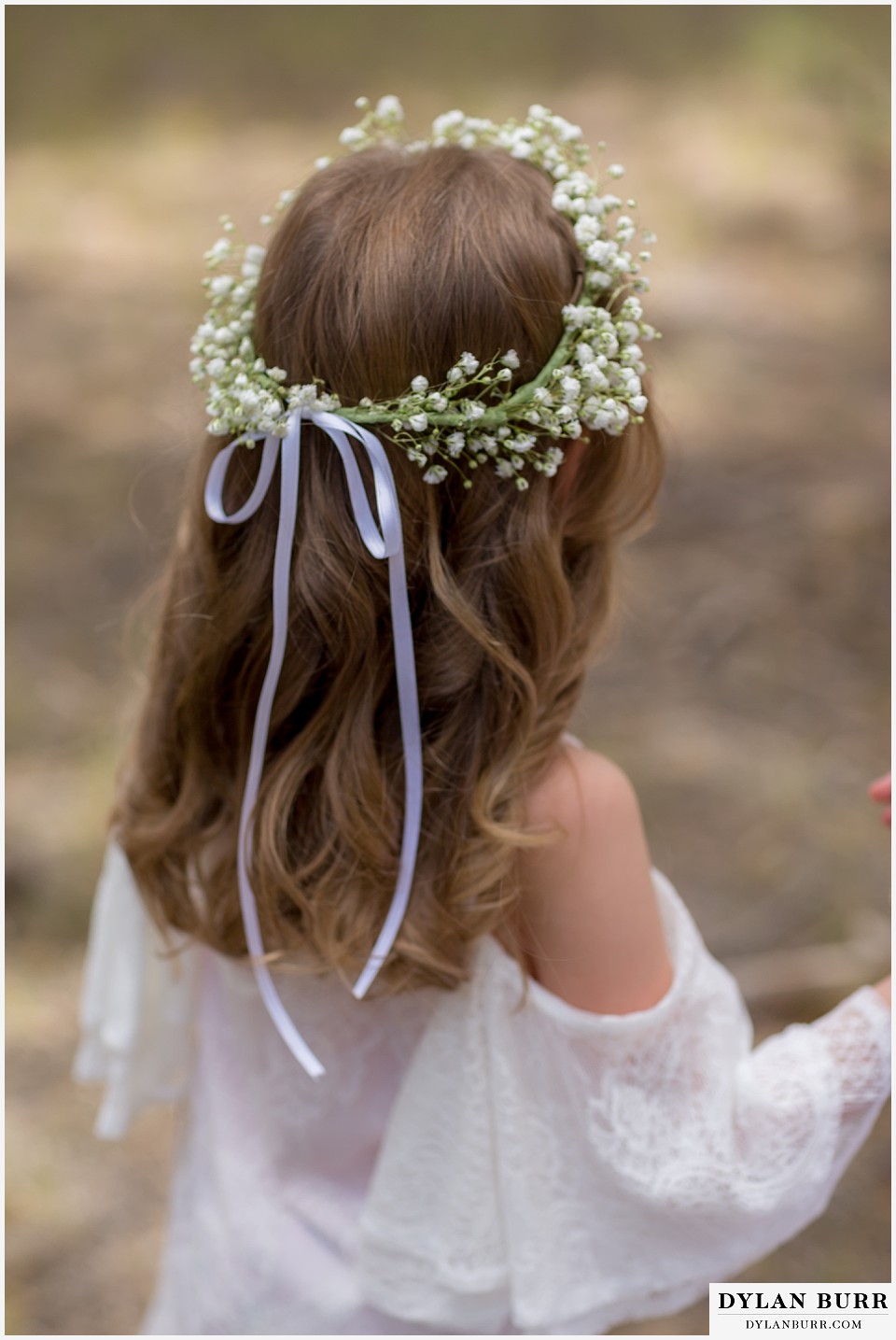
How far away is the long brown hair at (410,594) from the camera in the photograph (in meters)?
1.18

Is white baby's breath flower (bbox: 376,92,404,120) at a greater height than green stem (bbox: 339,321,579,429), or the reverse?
white baby's breath flower (bbox: 376,92,404,120)

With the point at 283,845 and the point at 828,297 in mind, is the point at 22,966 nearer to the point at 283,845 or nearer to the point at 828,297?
the point at 283,845

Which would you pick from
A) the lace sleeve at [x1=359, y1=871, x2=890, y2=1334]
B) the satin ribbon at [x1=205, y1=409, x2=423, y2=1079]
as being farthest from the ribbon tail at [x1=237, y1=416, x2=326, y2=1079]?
the lace sleeve at [x1=359, y1=871, x2=890, y2=1334]

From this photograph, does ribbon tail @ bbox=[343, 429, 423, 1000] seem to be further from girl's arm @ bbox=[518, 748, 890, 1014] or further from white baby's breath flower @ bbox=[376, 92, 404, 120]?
white baby's breath flower @ bbox=[376, 92, 404, 120]

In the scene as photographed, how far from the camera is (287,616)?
1.28 meters

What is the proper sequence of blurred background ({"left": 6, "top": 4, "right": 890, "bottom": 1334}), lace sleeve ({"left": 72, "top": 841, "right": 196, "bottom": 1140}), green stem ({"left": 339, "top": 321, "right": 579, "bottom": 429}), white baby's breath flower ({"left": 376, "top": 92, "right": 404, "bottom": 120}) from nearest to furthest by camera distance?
green stem ({"left": 339, "top": 321, "right": 579, "bottom": 429}), white baby's breath flower ({"left": 376, "top": 92, "right": 404, "bottom": 120}), lace sleeve ({"left": 72, "top": 841, "right": 196, "bottom": 1140}), blurred background ({"left": 6, "top": 4, "right": 890, "bottom": 1334})

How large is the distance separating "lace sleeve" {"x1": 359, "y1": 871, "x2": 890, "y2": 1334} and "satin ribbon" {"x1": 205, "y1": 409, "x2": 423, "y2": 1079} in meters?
0.15

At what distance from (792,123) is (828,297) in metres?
1.11

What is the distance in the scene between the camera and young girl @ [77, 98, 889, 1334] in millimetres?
1199

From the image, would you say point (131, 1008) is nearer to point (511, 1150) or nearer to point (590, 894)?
point (511, 1150)

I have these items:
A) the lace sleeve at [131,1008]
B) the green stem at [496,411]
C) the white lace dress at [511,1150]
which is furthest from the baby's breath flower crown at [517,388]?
the lace sleeve at [131,1008]

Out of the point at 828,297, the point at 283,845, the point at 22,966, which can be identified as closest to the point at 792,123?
the point at 828,297

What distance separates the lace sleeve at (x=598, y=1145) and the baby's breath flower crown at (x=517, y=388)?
21.6 inches

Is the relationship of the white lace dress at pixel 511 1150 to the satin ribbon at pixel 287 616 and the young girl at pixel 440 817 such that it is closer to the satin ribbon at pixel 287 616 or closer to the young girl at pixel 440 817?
the young girl at pixel 440 817
